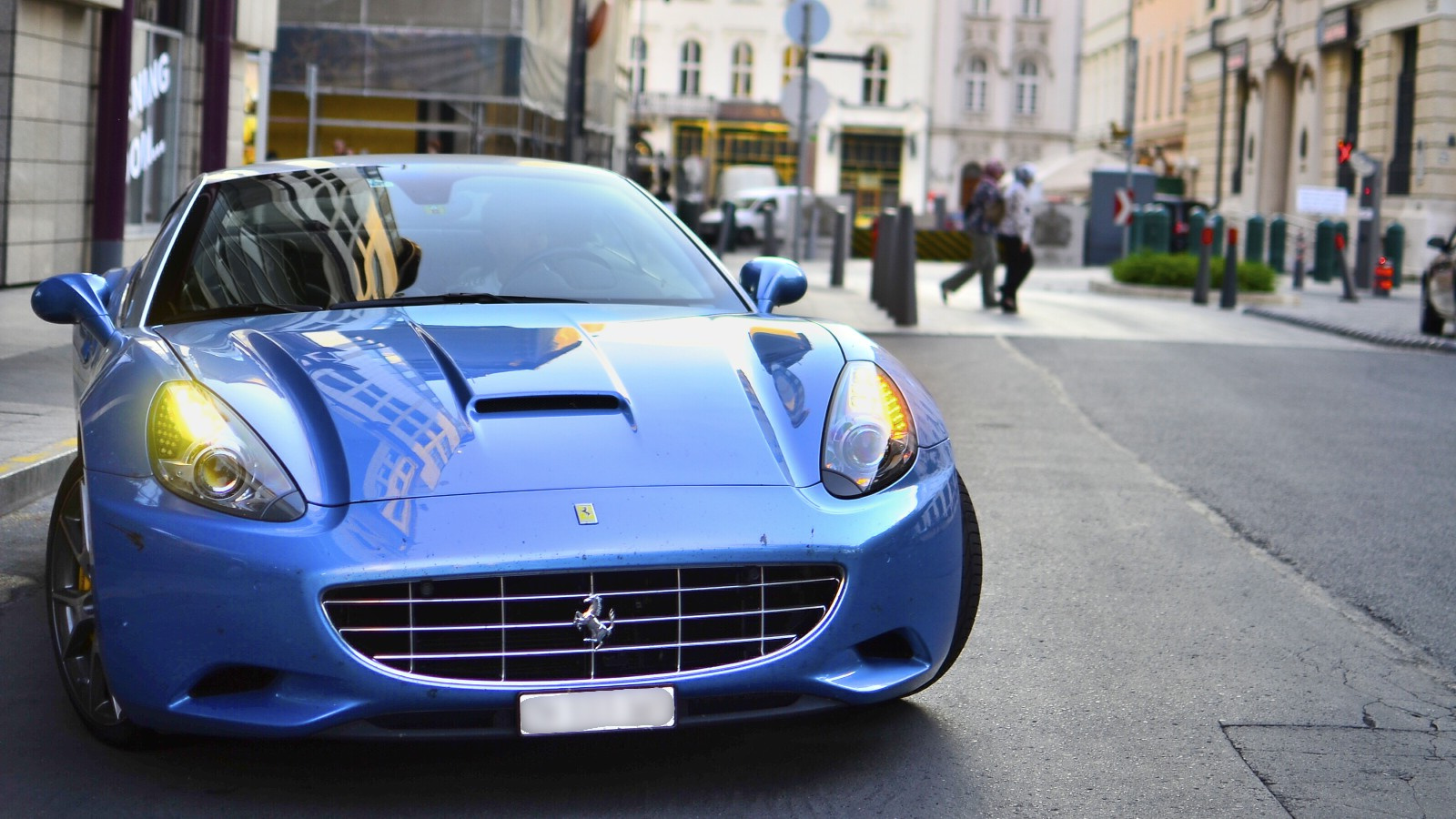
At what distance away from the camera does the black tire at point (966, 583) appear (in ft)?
12.3

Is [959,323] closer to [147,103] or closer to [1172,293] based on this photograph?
[1172,293]

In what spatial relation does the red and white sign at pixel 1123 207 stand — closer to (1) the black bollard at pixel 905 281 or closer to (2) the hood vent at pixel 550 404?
(1) the black bollard at pixel 905 281

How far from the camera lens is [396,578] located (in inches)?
123

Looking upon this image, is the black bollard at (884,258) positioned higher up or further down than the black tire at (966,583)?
higher up

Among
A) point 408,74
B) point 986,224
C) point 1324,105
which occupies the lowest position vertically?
point 986,224

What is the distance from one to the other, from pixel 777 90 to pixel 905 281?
59.2 meters

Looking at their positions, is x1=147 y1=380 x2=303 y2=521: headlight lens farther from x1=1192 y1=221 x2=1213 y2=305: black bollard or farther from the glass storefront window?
x1=1192 y1=221 x2=1213 y2=305: black bollard

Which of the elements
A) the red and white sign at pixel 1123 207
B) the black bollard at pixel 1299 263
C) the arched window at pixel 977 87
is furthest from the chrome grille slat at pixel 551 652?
the arched window at pixel 977 87

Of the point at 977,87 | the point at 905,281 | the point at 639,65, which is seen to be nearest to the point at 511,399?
the point at 905,281

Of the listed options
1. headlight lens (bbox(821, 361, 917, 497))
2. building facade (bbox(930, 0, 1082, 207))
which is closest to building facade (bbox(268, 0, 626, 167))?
headlight lens (bbox(821, 361, 917, 497))

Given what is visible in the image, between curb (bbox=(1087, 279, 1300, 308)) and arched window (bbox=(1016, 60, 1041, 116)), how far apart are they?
52.9 metres

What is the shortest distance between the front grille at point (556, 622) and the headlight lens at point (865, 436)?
317 millimetres

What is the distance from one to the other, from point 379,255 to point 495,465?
1324 millimetres

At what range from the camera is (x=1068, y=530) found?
6.44m
